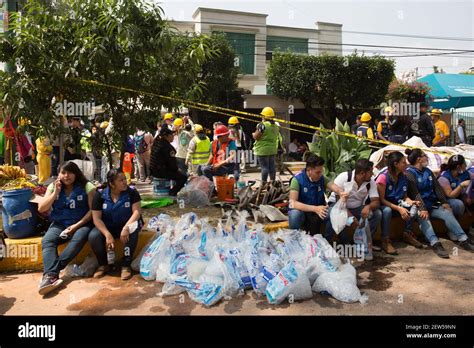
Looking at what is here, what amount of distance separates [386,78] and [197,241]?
18.6 meters

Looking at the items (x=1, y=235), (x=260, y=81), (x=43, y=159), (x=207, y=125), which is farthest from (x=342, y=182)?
(x=260, y=81)

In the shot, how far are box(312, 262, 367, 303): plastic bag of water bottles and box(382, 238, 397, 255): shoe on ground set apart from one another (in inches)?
55.9

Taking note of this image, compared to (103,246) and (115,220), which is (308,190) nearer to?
(115,220)

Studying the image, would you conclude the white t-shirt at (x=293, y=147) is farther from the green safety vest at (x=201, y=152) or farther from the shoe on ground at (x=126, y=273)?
the shoe on ground at (x=126, y=273)

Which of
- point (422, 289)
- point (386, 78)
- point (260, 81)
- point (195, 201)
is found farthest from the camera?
point (260, 81)

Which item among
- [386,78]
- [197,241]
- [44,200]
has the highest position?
[386,78]

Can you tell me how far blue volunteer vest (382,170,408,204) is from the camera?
5.28 m

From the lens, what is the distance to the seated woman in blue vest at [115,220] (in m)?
4.40

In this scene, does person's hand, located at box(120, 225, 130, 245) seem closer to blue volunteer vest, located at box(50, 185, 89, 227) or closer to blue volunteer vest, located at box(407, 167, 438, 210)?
blue volunteer vest, located at box(50, 185, 89, 227)

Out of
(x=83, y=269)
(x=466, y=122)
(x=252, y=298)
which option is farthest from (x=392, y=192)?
(x=466, y=122)

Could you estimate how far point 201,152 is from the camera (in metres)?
8.36

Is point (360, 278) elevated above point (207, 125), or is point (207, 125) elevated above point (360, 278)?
point (207, 125)
